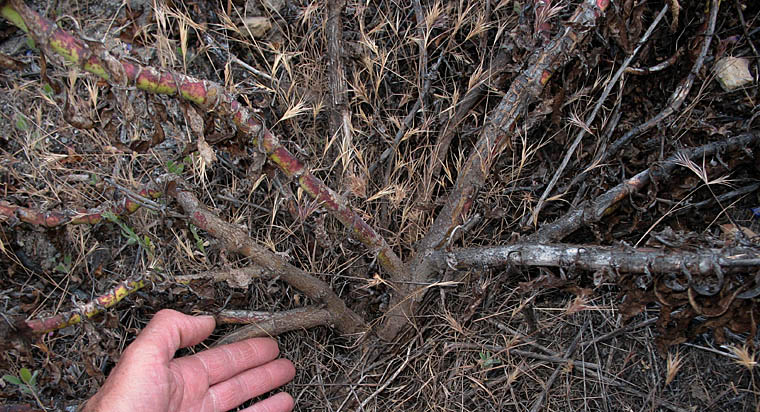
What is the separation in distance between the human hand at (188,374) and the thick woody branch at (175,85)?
2.68ft

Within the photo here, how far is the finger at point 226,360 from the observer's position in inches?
82.6

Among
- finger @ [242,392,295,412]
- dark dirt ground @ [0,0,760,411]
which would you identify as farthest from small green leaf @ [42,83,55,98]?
finger @ [242,392,295,412]

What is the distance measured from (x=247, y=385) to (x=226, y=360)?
16 cm

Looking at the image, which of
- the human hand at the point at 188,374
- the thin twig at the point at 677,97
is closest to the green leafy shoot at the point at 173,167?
the human hand at the point at 188,374

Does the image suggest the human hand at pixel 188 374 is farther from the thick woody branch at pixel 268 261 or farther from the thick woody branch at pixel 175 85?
the thick woody branch at pixel 175 85

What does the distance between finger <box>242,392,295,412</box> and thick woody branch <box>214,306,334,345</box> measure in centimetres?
32

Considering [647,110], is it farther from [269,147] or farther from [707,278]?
[269,147]

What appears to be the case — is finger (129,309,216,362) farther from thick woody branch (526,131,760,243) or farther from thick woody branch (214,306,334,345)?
thick woody branch (526,131,760,243)

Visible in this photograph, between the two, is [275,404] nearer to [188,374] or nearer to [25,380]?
[188,374]

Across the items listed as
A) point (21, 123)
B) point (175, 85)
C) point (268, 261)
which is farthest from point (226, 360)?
point (21, 123)

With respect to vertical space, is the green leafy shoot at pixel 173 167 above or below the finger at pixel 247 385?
above

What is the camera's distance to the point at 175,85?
1.31 meters

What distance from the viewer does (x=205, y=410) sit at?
7.01 ft

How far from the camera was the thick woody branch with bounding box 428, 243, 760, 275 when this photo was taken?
4.39 ft
